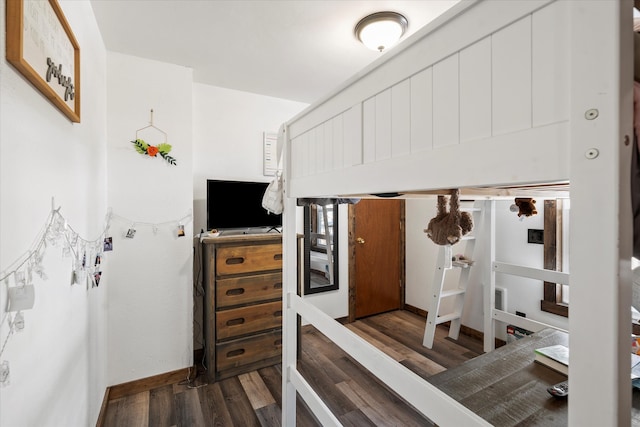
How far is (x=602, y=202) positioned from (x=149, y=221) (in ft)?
7.96

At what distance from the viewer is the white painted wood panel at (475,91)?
22.4 inches

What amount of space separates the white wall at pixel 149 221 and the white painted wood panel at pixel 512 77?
87.9 inches

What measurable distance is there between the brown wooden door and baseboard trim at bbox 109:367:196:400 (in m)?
1.80

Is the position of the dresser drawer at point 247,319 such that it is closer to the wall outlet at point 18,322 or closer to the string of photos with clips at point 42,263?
the string of photos with clips at point 42,263

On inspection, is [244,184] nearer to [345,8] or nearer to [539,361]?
[345,8]

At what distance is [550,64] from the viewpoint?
47 cm

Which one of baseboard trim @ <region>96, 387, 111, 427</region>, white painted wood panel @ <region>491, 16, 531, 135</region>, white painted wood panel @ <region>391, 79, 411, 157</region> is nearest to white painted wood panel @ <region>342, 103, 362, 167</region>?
white painted wood panel @ <region>391, 79, 411, 157</region>

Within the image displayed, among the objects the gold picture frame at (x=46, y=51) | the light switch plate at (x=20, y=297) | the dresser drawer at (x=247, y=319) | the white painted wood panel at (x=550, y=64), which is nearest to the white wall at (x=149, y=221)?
the dresser drawer at (x=247, y=319)

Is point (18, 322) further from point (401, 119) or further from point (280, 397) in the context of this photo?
point (280, 397)

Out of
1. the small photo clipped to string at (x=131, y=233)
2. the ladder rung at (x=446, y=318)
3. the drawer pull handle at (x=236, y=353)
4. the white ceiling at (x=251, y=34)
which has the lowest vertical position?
the drawer pull handle at (x=236, y=353)

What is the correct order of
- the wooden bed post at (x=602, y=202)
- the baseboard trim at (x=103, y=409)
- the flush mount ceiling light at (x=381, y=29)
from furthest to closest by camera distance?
the baseboard trim at (x=103, y=409) → the flush mount ceiling light at (x=381, y=29) → the wooden bed post at (x=602, y=202)

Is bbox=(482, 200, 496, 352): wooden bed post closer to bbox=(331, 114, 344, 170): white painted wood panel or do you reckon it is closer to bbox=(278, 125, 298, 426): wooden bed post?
bbox=(278, 125, 298, 426): wooden bed post

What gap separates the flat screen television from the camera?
2.44 m

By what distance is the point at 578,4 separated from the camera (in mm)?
428
